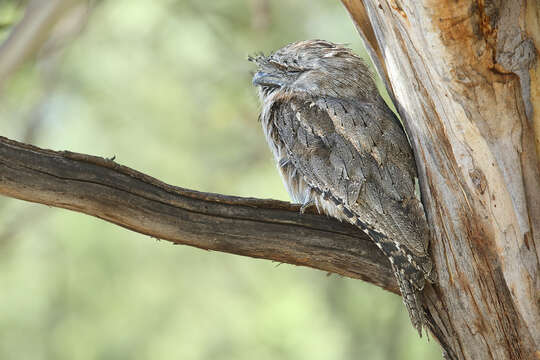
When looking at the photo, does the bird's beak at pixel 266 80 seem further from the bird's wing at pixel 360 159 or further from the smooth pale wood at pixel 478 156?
the smooth pale wood at pixel 478 156

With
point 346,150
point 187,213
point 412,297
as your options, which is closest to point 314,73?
point 346,150

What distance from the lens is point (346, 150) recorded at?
2.95m

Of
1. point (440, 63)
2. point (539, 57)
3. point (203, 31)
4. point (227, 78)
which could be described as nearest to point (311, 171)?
point (440, 63)

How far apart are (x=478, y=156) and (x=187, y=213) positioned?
117cm

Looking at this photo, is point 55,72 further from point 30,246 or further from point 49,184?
point 49,184

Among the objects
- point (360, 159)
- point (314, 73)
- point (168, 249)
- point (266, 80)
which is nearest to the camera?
point (360, 159)

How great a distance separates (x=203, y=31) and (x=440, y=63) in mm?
5395

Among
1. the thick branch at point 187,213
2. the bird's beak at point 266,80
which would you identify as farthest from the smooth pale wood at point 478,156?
the bird's beak at point 266,80

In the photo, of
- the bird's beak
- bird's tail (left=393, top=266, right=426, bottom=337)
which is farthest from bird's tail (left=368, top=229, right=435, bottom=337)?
the bird's beak

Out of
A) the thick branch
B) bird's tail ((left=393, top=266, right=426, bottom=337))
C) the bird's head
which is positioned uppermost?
the bird's head

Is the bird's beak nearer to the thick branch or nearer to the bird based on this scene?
the bird

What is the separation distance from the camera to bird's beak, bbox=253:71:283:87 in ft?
11.6

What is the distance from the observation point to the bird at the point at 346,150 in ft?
8.87

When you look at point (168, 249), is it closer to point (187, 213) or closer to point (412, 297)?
point (187, 213)
